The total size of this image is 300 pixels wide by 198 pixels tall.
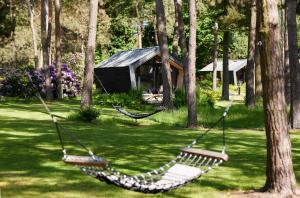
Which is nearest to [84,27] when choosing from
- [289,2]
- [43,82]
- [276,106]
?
[43,82]

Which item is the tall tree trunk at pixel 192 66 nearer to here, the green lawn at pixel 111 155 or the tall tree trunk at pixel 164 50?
the green lawn at pixel 111 155

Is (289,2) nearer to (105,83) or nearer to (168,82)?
(168,82)

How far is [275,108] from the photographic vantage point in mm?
7129

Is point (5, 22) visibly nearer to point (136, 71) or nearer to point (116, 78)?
point (116, 78)

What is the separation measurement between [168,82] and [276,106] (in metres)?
15.7

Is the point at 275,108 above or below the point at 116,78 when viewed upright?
below

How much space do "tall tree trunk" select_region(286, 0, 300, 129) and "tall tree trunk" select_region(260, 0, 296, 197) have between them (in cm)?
1013

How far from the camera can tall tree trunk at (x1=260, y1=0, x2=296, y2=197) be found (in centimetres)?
706

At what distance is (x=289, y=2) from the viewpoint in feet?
56.9

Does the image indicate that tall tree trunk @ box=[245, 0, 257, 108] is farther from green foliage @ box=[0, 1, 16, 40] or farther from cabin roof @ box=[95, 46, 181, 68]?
green foliage @ box=[0, 1, 16, 40]

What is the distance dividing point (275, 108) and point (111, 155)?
455 centimetres

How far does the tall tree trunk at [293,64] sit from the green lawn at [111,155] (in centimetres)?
109

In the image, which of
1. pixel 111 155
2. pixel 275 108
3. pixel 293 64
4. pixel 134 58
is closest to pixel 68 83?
pixel 134 58

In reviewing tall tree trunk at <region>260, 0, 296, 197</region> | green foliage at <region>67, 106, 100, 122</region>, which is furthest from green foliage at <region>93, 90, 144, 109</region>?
tall tree trunk at <region>260, 0, 296, 197</region>
